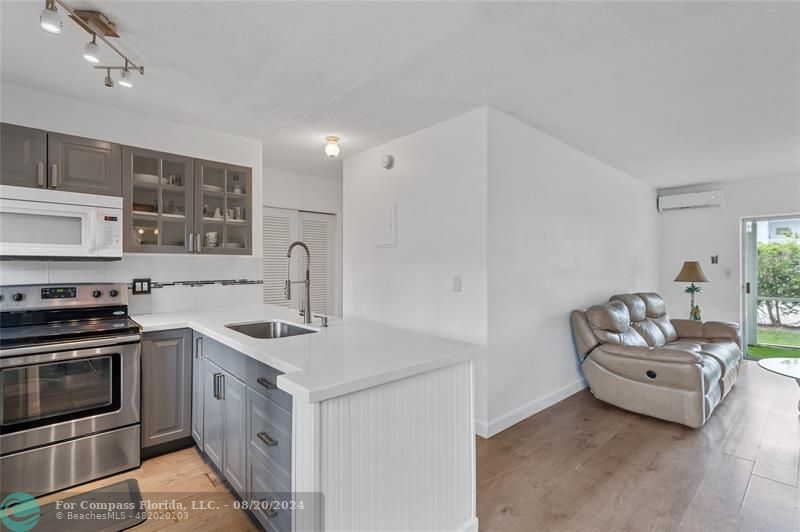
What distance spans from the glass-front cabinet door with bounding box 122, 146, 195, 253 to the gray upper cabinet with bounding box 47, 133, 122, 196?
0.06 meters

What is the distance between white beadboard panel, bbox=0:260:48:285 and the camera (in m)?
2.46

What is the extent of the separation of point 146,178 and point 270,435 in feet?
7.51

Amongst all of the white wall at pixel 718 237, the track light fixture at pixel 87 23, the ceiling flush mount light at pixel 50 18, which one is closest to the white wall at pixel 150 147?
the track light fixture at pixel 87 23

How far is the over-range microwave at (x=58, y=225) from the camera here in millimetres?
2252

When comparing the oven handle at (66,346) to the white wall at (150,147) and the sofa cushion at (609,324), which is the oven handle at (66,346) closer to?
the white wall at (150,147)

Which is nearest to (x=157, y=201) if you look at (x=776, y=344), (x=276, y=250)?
(x=276, y=250)

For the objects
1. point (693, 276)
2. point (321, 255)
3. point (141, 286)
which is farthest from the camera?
point (321, 255)

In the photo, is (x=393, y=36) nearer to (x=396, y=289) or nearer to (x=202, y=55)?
(x=202, y=55)

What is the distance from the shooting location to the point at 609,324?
3.51m

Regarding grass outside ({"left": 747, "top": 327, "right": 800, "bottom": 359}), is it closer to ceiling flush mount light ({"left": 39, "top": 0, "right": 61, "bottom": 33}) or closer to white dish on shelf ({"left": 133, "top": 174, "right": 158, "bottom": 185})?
white dish on shelf ({"left": 133, "top": 174, "right": 158, "bottom": 185})

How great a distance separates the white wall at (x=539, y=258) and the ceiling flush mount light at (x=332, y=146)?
1.41 metres

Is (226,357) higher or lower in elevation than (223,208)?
lower

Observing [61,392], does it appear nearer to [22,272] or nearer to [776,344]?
[22,272]

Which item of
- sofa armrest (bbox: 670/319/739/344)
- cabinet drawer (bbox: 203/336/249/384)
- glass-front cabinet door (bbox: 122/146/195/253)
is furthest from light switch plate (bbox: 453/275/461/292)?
sofa armrest (bbox: 670/319/739/344)
